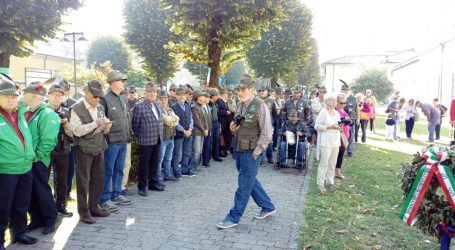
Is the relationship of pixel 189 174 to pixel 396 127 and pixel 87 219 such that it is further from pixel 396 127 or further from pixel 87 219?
pixel 396 127

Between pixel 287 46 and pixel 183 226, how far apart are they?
24677mm

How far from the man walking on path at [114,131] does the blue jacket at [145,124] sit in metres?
0.54

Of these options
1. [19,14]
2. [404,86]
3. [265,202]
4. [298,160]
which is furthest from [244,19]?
[404,86]

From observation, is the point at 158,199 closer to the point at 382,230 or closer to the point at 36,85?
the point at 36,85

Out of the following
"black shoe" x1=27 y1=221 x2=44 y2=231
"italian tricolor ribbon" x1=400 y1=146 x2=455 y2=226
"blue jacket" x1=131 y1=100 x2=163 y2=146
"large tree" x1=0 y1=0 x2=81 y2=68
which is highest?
"large tree" x1=0 y1=0 x2=81 y2=68

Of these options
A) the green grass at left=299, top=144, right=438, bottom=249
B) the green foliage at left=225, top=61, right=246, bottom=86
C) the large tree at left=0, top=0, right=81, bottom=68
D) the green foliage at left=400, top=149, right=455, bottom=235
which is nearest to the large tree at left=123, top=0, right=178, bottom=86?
the large tree at left=0, top=0, right=81, bottom=68

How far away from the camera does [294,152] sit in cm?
1010

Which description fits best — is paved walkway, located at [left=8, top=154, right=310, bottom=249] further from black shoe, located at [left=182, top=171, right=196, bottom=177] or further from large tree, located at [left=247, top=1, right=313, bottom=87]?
large tree, located at [left=247, top=1, right=313, bottom=87]

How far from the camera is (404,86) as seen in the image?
56.2 metres

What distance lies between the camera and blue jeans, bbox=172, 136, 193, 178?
28.6ft

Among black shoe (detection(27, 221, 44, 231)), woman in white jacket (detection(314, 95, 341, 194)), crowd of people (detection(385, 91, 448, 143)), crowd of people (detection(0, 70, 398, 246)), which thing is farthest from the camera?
crowd of people (detection(385, 91, 448, 143))

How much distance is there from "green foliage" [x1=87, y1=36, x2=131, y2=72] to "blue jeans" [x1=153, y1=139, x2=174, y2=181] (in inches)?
1825

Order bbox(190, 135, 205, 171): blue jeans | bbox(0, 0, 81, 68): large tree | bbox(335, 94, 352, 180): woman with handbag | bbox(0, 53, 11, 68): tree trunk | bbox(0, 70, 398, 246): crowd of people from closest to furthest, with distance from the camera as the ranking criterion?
bbox(0, 70, 398, 246): crowd of people < bbox(335, 94, 352, 180): woman with handbag < bbox(190, 135, 205, 171): blue jeans < bbox(0, 0, 81, 68): large tree < bbox(0, 53, 11, 68): tree trunk

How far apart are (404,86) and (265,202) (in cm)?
5623
